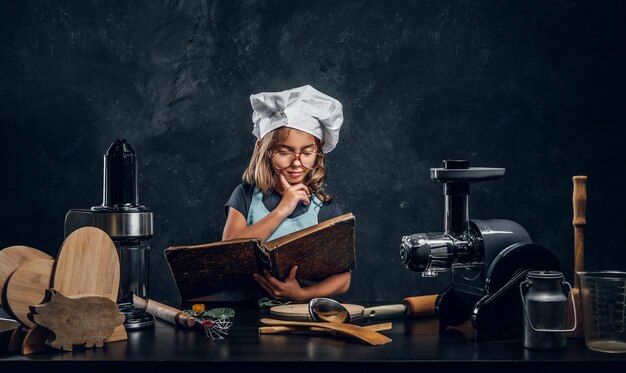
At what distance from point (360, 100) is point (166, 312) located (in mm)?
2205

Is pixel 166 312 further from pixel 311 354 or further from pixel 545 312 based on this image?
pixel 545 312

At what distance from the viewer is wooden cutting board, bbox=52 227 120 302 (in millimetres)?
1508

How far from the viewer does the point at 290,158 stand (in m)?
2.83

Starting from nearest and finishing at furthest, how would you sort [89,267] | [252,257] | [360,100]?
[89,267] < [252,257] < [360,100]

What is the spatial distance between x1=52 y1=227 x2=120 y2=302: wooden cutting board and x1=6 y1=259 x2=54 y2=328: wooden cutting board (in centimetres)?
2

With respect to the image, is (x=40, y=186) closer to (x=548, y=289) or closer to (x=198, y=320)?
(x=198, y=320)

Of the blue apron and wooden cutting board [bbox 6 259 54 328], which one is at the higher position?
the blue apron

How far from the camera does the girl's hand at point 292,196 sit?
2803 millimetres

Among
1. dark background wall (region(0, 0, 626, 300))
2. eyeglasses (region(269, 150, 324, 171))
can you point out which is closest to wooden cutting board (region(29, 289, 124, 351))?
eyeglasses (region(269, 150, 324, 171))

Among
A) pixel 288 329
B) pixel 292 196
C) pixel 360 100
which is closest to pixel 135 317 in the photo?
pixel 288 329

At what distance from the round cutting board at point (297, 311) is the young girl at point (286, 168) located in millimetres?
893

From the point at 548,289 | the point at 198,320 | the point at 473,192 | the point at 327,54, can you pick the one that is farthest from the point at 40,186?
the point at 548,289

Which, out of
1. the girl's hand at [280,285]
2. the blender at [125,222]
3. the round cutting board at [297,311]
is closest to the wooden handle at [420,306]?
the round cutting board at [297,311]

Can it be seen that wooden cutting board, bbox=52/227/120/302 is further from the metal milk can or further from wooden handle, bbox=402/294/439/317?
the metal milk can
